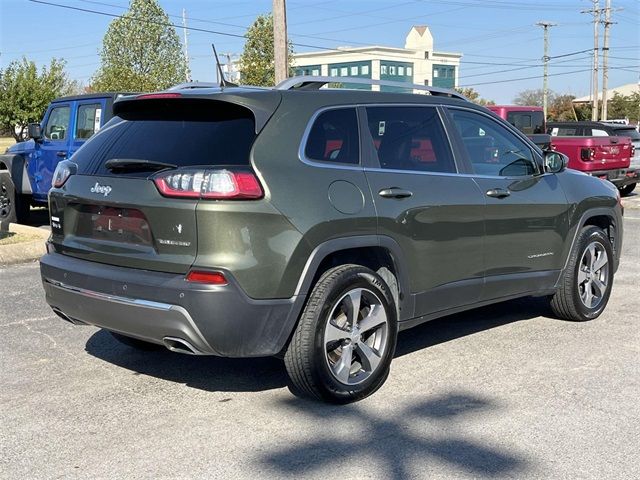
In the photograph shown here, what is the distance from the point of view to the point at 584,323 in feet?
20.8

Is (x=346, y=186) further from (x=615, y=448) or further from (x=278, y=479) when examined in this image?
(x=615, y=448)

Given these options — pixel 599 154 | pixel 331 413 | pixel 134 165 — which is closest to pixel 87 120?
pixel 134 165

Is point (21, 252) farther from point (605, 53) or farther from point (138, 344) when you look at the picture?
point (605, 53)

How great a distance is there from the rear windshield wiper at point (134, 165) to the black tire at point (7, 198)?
347 inches

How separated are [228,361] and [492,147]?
8.19ft

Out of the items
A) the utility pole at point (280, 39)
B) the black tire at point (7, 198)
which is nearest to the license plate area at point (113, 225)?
the black tire at point (7, 198)

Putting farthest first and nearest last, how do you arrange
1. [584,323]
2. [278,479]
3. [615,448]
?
[584,323] → [615,448] → [278,479]

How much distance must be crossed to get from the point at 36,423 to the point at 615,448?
9.99ft

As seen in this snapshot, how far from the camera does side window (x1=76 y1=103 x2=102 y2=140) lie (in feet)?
35.0

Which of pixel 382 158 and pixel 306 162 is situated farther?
pixel 382 158

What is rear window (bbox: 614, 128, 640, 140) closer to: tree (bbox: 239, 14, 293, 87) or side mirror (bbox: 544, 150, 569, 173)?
side mirror (bbox: 544, 150, 569, 173)

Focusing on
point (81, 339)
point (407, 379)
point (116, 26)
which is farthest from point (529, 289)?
point (116, 26)

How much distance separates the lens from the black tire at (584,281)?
6129 millimetres

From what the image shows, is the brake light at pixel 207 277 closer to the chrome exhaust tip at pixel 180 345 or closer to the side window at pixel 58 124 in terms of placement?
the chrome exhaust tip at pixel 180 345
